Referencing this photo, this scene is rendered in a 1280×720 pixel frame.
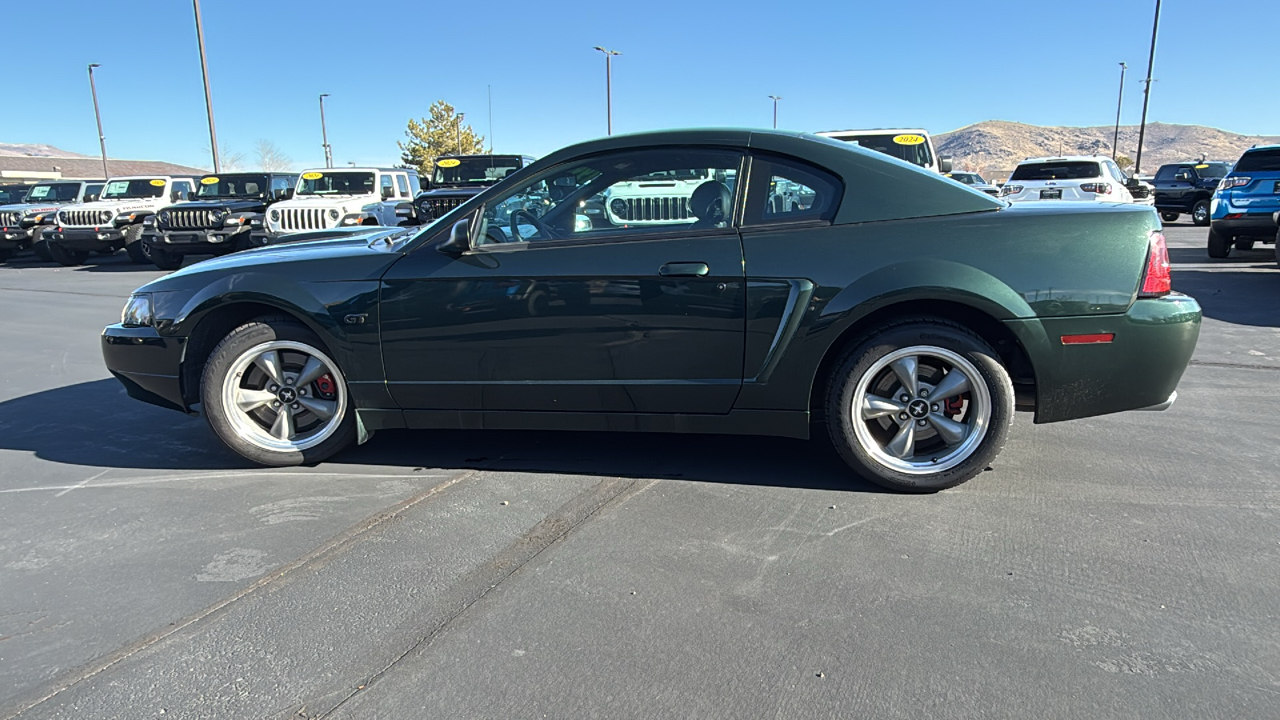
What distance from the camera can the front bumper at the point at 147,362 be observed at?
4.07 metres

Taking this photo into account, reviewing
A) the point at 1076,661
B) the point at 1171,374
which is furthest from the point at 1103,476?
the point at 1076,661

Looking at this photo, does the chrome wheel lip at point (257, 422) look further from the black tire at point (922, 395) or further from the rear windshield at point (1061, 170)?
the rear windshield at point (1061, 170)

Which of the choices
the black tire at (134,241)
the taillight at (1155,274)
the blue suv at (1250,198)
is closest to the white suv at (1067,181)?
the blue suv at (1250,198)

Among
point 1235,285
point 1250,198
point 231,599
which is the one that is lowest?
point 231,599

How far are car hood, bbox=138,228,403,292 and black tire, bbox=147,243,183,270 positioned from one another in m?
12.3

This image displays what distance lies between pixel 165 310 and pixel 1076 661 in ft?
13.5

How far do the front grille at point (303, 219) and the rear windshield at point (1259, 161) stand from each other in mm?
13542

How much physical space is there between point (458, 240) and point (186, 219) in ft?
44.1

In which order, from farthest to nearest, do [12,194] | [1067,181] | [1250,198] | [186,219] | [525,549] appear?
[12,194] < [186,219] < [1067,181] < [1250,198] < [525,549]

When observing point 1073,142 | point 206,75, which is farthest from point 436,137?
point 1073,142

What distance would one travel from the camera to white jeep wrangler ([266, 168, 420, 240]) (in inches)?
515

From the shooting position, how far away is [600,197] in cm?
373

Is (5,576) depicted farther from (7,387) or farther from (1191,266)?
(1191,266)

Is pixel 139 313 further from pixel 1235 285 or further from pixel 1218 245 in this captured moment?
pixel 1218 245
